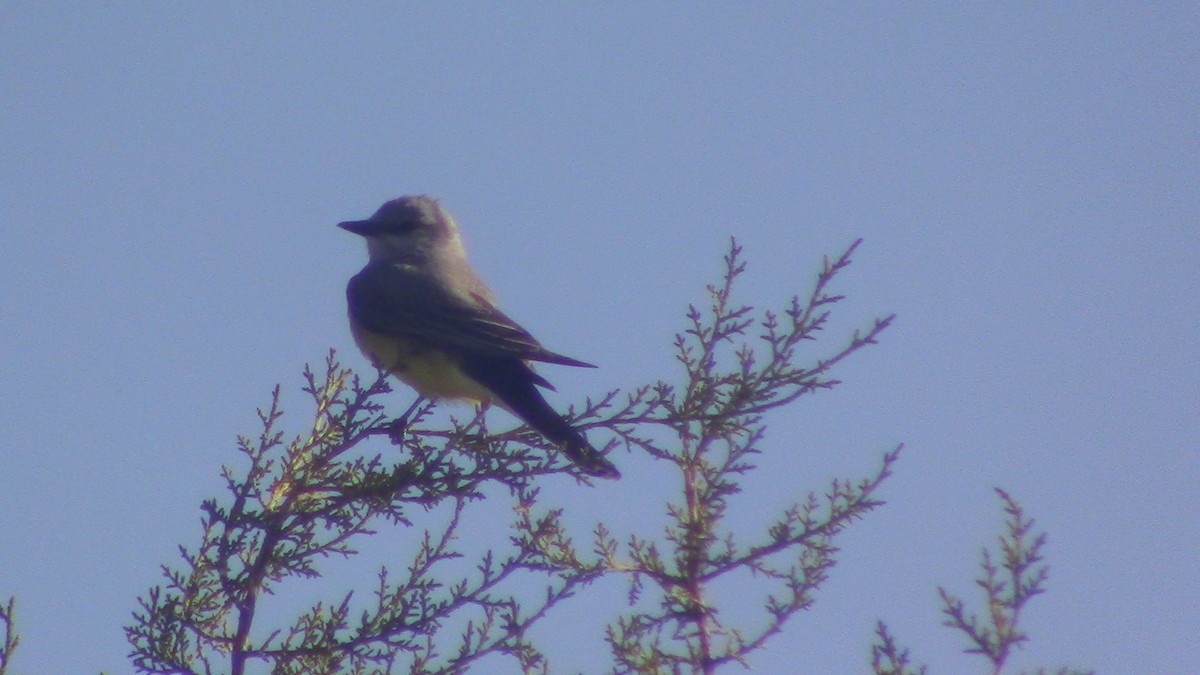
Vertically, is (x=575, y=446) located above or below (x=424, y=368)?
below

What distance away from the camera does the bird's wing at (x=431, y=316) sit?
614cm

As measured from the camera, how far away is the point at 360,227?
26.1 ft

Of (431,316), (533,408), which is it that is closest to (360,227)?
(431,316)

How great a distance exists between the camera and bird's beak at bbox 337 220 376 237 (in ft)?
26.1

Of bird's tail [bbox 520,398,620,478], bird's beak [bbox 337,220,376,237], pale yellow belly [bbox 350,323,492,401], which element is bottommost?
bird's tail [bbox 520,398,620,478]

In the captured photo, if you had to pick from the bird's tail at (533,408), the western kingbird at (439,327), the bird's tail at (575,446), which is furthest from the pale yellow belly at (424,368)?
the bird's tail at (575,446)

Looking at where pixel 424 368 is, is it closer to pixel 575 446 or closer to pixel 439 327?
pixel 439 327

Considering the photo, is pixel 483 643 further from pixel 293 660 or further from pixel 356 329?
pixel 356 329

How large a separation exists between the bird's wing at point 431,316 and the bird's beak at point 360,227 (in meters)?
0.49

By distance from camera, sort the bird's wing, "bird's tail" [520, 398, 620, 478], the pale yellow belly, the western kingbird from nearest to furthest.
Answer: "bird's tail" [520, 398, 620, 478] → the western kingbird → the bird's wing → the pale yellow belly

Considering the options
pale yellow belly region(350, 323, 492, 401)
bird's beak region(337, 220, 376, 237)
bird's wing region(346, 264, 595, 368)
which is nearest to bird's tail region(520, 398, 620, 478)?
bird's wing region(346, 264, 595, 368)

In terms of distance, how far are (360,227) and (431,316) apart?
5.02 feet

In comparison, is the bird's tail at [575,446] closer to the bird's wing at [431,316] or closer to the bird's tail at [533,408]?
the bird's tail at [533,408]

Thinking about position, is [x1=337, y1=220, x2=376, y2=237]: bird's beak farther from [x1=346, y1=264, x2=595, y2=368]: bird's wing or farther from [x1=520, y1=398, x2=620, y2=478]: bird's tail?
[x1=520, y1=398, x2=620, y2=478]: bird's tail
